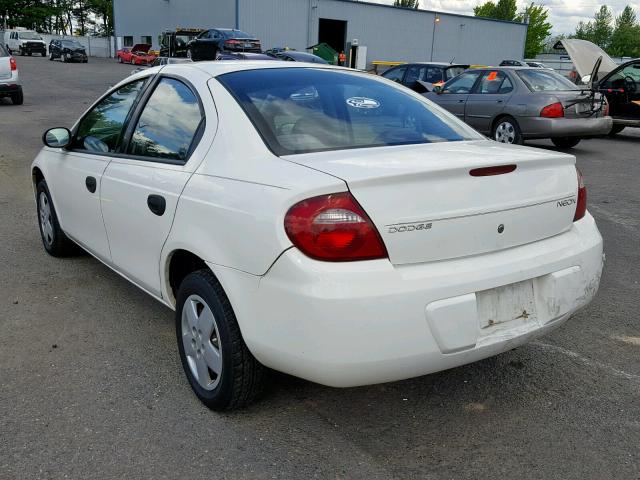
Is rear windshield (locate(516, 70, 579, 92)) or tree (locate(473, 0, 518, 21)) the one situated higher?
tree (locate(473, 0, 518, 21))

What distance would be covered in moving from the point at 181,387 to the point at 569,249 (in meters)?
1.95

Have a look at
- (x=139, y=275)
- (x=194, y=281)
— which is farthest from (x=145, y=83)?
(x=194, y=281)

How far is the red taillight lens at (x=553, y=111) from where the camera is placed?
10.2 meters

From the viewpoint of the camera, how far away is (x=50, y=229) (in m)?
4.87

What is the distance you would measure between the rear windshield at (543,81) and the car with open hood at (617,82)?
173 cm

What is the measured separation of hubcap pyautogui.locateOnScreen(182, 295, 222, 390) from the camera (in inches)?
107

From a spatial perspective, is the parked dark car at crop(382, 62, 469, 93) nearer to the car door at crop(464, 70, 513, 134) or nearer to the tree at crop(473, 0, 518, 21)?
the car door at crop(464, 70, 513, 134)

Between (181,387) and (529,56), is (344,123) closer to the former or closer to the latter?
(181,387)

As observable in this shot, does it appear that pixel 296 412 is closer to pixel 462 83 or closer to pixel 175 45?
pixel 462 83

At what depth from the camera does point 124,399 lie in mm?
2922

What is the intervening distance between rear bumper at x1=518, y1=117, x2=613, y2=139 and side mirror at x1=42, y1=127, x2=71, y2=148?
8.13m

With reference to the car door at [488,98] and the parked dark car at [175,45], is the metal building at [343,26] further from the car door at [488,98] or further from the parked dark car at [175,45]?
the car door at [488,98]

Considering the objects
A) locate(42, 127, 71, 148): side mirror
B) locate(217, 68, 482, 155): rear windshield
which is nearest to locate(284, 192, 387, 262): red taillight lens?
locate(217, 68, 482, 155): rear windshield

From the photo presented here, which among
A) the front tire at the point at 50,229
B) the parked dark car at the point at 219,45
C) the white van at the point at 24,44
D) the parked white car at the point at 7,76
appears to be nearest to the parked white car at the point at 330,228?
the front tire at the point at 50,229
